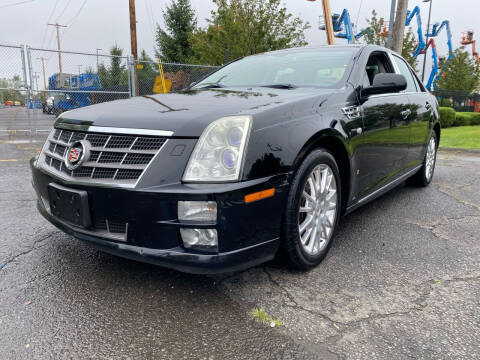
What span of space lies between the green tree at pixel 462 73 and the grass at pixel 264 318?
3802cm

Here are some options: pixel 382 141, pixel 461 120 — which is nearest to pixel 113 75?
Answer: pixel 382 141

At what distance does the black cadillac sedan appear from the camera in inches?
74.3

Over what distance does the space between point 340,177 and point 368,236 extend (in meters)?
0.72

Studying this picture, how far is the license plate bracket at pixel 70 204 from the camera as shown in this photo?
2027 millimetres

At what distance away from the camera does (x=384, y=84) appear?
2891 mm

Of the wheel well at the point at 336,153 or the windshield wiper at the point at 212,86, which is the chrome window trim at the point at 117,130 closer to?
→ the wheel well at the point at 336,153

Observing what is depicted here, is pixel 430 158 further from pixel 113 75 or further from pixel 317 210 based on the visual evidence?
pixel 113 75

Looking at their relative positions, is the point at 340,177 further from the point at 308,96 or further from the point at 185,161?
the point at 185,161

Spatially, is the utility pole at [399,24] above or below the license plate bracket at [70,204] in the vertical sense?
above

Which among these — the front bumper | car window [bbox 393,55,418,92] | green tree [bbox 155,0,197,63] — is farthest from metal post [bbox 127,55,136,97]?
green tree [bbox 155,0,197,63]

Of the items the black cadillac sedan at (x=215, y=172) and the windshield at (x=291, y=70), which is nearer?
the black cadillac sedan at (x=215, y=172)

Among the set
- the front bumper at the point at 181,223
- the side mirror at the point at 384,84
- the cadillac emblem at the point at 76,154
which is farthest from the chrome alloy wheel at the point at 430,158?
the cadillac emblem at the point at 76,154

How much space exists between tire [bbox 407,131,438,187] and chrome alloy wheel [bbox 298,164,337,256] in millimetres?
2496

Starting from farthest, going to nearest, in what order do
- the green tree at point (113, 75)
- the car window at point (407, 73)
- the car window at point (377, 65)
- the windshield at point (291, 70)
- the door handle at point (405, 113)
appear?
the green tree at point (113, 75)
the car window at point (407, 73)
the door handle at point (405, 113)
the car window at point (377, 65)
the windshield at point (291, 70)
